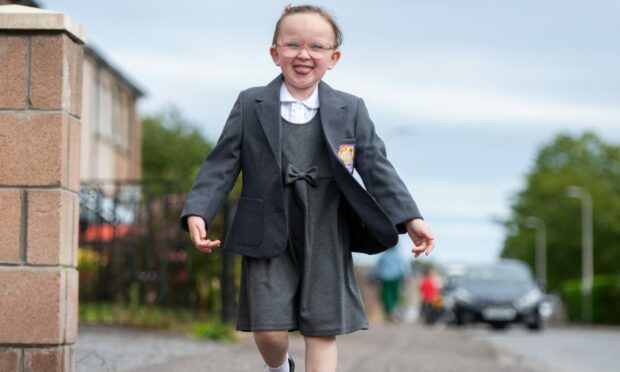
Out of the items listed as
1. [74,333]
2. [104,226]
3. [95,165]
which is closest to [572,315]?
[95,165]

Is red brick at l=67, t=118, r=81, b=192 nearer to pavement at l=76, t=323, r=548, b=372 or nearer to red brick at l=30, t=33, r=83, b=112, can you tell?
red brick at l=30, t=33, r=83, b=112

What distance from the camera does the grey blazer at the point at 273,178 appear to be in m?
4.73

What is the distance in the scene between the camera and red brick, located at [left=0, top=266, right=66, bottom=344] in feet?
17.4

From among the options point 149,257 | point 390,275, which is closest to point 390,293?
point 390,275

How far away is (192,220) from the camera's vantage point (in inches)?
185

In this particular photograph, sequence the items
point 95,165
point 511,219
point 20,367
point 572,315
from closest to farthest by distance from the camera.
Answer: point 20,367
point 95,165
point 572,315
point 511,219

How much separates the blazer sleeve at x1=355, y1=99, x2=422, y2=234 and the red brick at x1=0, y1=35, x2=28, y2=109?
1487mm

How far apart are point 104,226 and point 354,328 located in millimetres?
9268

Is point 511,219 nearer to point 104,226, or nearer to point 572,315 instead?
point 572,315

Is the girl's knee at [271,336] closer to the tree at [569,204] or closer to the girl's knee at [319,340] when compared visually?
the girl's knee at [319,340]

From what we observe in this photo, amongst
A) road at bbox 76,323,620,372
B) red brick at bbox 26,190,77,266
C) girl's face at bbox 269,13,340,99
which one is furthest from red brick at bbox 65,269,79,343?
girl's face at bbox 269,13,340,99

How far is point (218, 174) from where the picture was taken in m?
4.84

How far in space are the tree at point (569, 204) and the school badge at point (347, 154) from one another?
225 ft

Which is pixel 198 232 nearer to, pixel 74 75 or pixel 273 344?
pixel 273 344
